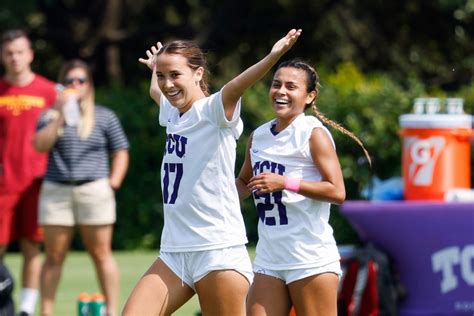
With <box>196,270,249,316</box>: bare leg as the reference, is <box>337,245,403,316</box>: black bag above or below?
below

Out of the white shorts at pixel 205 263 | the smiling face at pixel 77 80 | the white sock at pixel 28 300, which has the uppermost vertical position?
the smiling face at pixel 77 80

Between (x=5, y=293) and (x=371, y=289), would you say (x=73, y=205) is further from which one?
(x=371, y=289)

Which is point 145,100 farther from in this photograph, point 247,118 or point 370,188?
point 370,188

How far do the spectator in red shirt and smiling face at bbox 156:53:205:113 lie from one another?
12.1 feet

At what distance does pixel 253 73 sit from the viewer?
237 inches

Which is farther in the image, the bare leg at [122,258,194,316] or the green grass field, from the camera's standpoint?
the green grass field

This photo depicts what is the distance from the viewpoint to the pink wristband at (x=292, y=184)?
650cm

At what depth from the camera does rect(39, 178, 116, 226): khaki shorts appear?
31.1 feet

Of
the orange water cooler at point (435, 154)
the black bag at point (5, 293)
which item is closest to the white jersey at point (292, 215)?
the black bag at point (5, 293)

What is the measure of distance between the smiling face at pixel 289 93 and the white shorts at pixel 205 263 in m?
0.85

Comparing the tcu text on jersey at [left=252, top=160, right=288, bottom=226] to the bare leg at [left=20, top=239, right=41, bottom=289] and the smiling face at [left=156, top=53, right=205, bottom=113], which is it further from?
the bare leg at [left=20, top=239, right=41, bottom=289]

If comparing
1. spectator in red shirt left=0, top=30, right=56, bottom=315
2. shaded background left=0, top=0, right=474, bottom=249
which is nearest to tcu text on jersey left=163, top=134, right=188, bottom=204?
spectator in red shirt left=0, top=30, right=56, bottom=315

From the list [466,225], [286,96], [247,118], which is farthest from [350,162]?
[286,96]

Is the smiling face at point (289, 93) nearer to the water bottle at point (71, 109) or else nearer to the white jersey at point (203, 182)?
the white jersey at point (203, 182)
